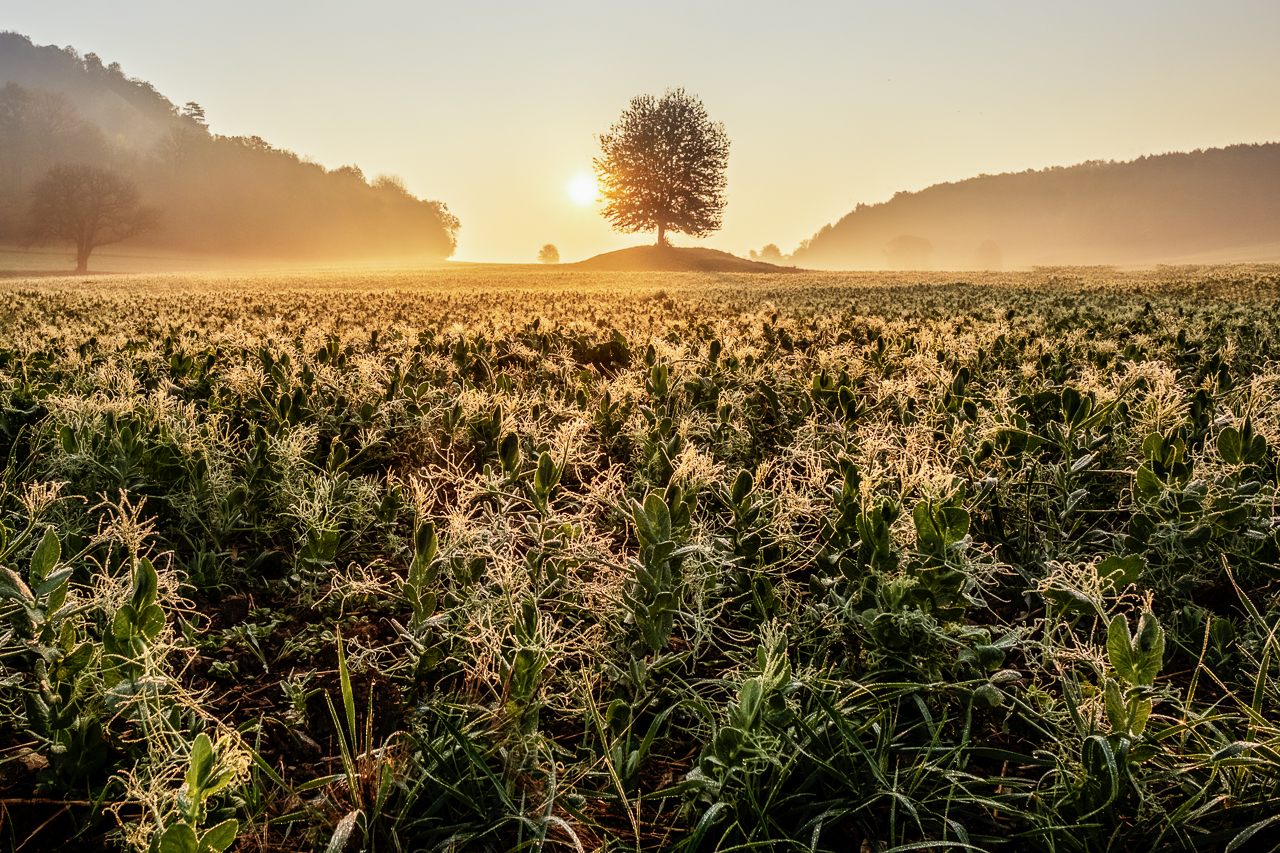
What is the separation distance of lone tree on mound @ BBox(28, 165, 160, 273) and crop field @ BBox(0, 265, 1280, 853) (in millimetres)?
61898

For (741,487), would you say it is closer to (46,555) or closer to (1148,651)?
(1148,651)

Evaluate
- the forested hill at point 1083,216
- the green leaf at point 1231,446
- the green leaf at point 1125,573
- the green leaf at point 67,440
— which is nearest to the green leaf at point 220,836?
the green leaf at point 1125,573

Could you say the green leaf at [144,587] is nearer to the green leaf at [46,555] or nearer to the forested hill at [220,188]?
the green leaf at [46,555]

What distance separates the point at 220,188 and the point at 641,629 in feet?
385

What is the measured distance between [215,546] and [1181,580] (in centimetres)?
271

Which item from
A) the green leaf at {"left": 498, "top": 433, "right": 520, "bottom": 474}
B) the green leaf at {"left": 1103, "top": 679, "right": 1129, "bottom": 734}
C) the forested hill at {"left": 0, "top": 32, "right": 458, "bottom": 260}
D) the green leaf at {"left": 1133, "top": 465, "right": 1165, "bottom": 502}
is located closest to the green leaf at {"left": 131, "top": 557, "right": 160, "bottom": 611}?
the green leaf at {"left": 498, "top": 433, "right": 520, "bottom": 474}

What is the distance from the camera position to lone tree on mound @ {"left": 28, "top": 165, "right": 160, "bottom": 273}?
4991 cm

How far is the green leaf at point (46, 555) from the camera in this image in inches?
49.0

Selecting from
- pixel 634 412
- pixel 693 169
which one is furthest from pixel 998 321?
pixel 693 169

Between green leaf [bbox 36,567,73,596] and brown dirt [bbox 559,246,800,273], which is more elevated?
Result: brown dirt [bbox 559,246,800,273]

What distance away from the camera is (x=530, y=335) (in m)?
5.10

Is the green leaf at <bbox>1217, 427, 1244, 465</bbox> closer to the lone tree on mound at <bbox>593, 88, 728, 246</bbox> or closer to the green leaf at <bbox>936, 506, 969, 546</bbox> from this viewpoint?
the green leaf at <bbox>936, 506, 969, 546</bbox>

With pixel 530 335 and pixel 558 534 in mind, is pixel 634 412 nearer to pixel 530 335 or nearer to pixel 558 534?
pixel 558 534

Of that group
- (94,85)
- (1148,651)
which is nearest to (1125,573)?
(1148,651)
